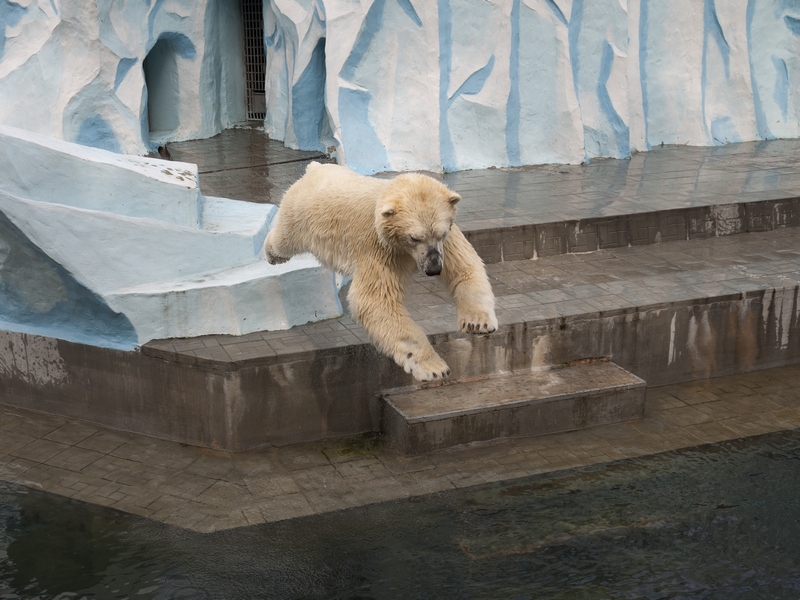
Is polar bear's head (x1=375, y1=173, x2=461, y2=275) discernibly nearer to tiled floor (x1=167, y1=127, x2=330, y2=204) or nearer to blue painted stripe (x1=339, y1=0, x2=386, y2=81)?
Answer: tiled floor (x1=167, y1=127, x2=330, y2=204)

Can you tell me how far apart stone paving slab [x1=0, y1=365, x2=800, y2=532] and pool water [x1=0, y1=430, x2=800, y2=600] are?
0.54 feet

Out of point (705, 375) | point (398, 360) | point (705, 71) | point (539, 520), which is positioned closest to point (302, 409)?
point (539, 520)

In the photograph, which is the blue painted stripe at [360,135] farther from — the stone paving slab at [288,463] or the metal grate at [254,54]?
the stone paving slab at [288,463]

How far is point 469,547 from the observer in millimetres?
5449

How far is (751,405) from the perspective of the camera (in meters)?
7.34

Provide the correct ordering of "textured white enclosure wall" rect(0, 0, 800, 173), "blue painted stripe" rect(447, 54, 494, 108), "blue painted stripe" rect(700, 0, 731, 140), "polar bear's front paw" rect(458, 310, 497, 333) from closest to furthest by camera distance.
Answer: "polar bear's front paw" rect(458, 310, 497, 333), "textured white enclosure wall" rect(0, 0, 800, 173), "blue painted stripe" rect(447, 54, 494, 108), "blue painted stripe" rect(700, 0, 731, 140)

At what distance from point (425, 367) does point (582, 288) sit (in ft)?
12.7

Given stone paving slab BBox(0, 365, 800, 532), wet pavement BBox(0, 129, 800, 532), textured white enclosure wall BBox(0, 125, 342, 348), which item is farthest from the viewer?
textured white enclosure wall BBox(0, 125, 342, 348)

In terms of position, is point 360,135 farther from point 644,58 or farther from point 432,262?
point 432,262

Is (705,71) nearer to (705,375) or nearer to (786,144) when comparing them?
(786,144)

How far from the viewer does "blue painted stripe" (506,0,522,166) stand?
1153 centimetres

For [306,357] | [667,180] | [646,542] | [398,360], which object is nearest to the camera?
[398,360]

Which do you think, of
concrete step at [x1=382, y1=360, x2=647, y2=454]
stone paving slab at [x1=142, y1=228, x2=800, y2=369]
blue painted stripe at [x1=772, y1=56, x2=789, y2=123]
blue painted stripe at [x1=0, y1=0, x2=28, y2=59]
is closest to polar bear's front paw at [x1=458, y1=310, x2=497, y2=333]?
concrete step at [x1=382, y1=360, x2=647, y2=454]

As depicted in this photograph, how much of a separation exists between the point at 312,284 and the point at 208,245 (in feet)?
2.68
